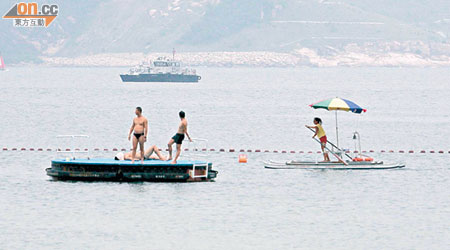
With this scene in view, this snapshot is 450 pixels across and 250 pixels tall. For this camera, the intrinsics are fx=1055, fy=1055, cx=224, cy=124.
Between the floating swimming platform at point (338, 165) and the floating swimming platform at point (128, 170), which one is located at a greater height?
the floating swimming platform at point (338, 165)

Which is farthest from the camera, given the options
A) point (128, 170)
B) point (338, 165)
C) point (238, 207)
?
point (338, 165)

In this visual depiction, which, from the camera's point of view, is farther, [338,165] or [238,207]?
[338,165]

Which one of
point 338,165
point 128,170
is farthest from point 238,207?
point 338,165

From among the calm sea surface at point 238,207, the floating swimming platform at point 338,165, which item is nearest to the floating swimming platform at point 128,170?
the calm sea surface at point 238,207

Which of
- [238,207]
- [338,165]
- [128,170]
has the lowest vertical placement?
[238,207]

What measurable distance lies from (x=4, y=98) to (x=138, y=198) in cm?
11194

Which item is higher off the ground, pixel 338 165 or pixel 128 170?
pixel 338 165

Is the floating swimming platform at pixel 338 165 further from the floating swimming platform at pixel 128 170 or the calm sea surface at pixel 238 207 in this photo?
the floating swimming platform at pixel 128 170

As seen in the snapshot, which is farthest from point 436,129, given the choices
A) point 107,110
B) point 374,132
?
point 107,110

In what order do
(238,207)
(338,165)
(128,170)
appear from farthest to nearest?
(338,165) < (128,170) < (238,207)

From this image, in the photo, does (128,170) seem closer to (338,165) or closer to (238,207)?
(238,207)

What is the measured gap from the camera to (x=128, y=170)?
44.1m

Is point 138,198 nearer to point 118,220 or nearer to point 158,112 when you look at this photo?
point 118,220

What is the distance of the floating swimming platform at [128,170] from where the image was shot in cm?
4394
